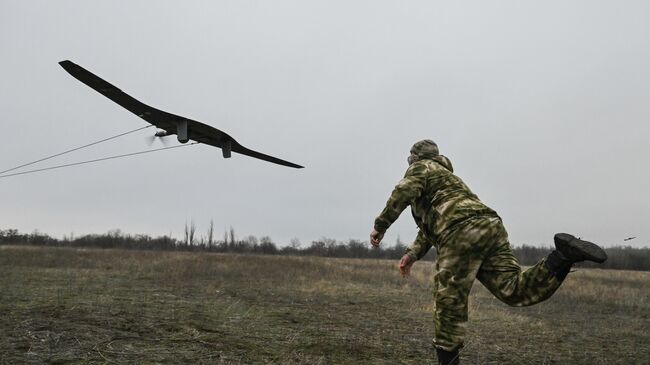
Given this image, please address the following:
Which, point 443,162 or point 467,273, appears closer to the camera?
point 467,273

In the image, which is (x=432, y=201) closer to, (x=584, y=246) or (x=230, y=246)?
(x=584, y=246)

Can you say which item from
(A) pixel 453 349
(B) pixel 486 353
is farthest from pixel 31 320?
(B) pixel 486 353

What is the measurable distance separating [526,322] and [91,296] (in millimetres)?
8894

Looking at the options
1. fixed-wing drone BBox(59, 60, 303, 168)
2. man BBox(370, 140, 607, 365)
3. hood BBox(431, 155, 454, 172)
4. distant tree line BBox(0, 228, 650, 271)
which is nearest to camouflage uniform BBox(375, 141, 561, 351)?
man BBox(370, 140, 607, 365)

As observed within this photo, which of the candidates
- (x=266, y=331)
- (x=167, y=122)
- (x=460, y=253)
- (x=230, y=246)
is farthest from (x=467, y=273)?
(x=230, y=246)

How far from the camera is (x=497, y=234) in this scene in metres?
3.62

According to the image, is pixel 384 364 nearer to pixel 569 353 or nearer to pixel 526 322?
pixel 569 353

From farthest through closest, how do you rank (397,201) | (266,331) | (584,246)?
(266,331) < (397,201) < (584,246)

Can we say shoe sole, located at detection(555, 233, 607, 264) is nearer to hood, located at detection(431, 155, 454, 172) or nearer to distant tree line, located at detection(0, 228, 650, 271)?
hood, located at detection(431, 155, 454, 172)

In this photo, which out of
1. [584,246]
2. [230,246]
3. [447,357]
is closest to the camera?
[584,246]

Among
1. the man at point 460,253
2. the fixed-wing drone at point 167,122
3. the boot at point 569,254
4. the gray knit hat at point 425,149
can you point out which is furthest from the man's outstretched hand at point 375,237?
the fixed-wing drone at point 167,122

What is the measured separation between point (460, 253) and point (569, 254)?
2.49 ft

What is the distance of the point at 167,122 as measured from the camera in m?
5.90

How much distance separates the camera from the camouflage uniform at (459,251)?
11.5 ft
